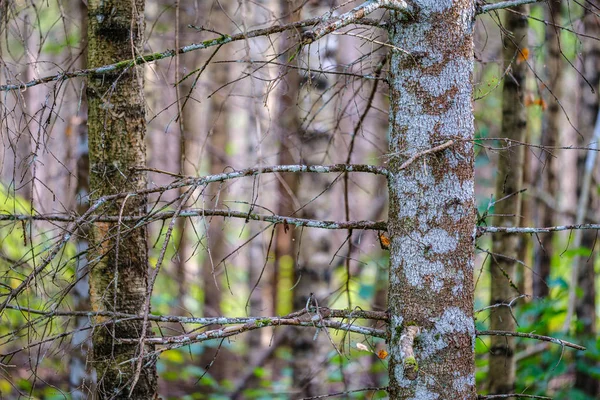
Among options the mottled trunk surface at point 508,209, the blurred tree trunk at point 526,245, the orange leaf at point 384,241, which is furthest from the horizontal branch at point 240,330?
the blurred tree trunk at point 526,245

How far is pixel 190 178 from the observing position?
2.23 meters

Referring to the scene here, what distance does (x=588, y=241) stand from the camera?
17.8 feet

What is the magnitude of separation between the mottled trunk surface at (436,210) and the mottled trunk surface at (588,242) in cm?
304

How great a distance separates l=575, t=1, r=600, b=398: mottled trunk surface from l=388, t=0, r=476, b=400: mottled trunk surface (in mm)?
3043

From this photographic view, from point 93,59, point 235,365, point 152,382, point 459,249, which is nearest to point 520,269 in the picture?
point 459,249

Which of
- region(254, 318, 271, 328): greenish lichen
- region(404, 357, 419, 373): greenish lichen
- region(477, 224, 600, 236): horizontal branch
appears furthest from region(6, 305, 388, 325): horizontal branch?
region(477, 224, 600, 236): horizontal branch

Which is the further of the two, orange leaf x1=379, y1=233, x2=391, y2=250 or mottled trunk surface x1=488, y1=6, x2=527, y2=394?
mottled trunk surface x1=488, y1=6, x2=527, y2=394

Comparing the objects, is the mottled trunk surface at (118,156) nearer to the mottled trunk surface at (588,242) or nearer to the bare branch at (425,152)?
the bare branch at (425,152)

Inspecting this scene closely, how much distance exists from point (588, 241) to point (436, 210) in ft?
12.6

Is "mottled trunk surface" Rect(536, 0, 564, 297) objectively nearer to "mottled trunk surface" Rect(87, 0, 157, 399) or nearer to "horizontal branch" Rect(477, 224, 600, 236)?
"horizontal branch" Rect(477, 224, 600, 236)

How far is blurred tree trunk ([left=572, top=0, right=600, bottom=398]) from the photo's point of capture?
16.7ft

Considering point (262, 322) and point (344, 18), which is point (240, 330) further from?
point (344, 18)

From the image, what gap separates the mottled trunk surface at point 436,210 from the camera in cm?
229

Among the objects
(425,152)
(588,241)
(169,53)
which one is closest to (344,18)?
(425,152)
